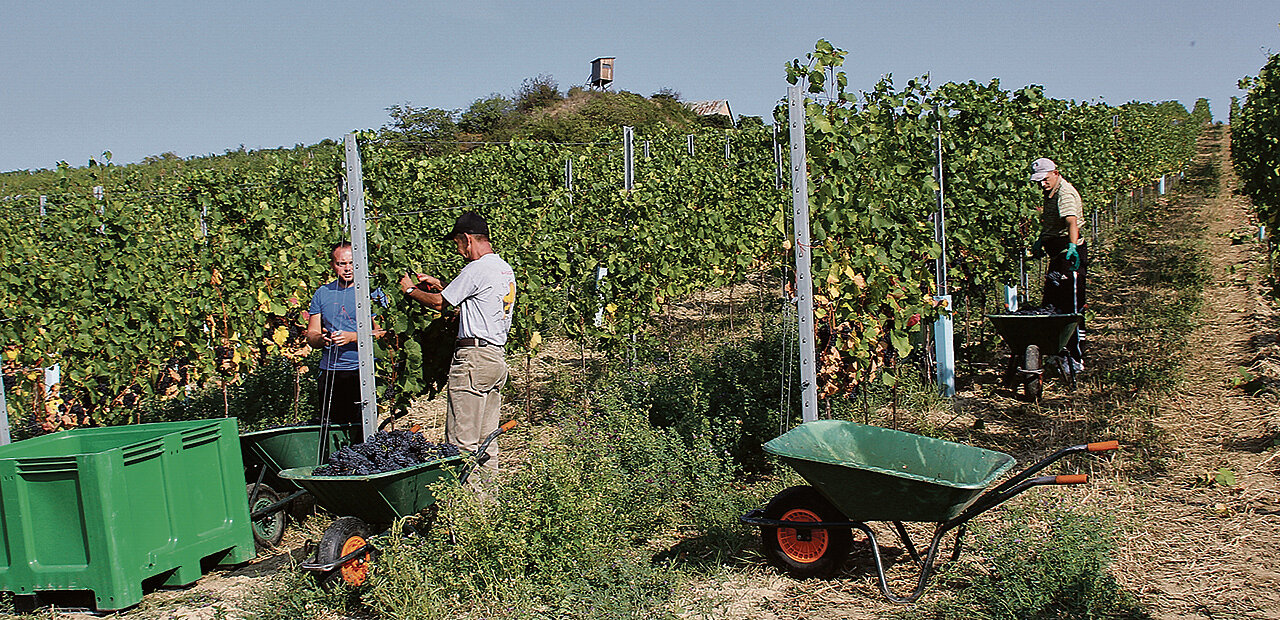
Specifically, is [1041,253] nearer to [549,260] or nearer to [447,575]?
[549,260]

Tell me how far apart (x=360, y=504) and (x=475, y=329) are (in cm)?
112

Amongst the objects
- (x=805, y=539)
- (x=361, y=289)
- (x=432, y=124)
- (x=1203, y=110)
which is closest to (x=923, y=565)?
(x=805, y=539)

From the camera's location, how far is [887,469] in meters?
3.48

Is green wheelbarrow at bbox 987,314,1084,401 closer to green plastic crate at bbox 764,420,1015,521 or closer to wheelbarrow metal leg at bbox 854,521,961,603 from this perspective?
green plastic crate at bbox 764,420,1015,521

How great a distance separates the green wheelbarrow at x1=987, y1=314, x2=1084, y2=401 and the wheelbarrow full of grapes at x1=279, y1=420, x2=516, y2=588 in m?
3.49

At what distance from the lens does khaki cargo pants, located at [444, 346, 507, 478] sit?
4.58 m

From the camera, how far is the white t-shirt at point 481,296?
14.8 ft

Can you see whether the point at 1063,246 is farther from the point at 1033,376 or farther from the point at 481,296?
the point at 481,296

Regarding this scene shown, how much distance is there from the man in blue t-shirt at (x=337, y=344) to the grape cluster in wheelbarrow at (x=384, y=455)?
2.58 ft

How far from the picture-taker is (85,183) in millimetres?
6371

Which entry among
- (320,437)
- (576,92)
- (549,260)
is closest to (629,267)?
(549,260)

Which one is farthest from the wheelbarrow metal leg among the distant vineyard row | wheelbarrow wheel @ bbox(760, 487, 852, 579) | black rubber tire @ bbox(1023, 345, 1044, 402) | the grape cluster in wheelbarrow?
the distant vineyard row

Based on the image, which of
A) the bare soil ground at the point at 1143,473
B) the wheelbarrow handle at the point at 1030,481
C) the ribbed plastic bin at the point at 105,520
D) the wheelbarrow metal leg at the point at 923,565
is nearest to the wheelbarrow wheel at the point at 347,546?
the bare soil ground at the point at 1143,473

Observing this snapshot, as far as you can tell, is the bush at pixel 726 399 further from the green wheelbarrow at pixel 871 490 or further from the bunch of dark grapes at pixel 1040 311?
the bunch of dark grapes at pixel 1040 311
